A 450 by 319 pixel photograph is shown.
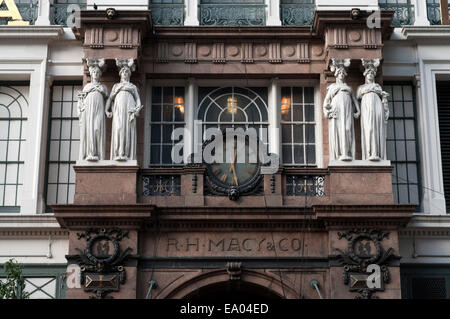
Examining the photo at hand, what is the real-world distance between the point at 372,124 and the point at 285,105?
2811 mm

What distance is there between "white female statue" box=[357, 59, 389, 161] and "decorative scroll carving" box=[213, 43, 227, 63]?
3753 mm

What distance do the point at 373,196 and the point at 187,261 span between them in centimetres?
484

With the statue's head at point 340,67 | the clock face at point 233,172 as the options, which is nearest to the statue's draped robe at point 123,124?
the clock face at point 233,172

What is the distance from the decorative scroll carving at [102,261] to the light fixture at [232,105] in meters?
4.73

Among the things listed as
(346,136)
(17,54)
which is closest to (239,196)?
(346,136)

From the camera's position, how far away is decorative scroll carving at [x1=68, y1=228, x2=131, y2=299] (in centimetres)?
2355

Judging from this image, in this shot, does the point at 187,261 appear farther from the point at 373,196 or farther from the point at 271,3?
the point at 271,3

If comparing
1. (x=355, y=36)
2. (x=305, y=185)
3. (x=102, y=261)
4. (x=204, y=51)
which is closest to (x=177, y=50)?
(x=204, y=51)

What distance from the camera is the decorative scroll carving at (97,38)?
2534 centimetres

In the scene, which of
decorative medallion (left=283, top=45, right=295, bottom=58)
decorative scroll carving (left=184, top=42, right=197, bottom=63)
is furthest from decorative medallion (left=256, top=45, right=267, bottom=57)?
decorative scroll carving (left=184, top=42, right=197, bottom=63)

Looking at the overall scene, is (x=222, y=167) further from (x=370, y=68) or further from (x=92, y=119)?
(x=370, y=68)

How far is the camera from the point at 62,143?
2636cm

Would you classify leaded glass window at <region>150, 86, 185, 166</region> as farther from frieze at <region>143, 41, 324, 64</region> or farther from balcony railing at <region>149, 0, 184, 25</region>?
balcony railing at <region>149, 0, 184, 25</region>

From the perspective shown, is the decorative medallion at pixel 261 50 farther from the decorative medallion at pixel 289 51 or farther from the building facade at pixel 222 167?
the decorative medallion at pixel 289 51
